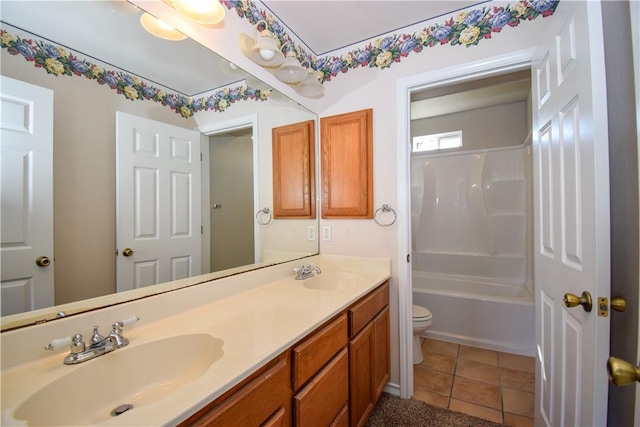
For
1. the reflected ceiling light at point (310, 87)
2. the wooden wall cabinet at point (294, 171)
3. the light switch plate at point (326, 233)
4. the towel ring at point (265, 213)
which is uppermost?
the reflected ceiling light at point (310, 87)

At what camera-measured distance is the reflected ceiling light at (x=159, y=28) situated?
3.29 feet

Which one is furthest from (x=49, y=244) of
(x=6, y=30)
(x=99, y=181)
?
(x=6, y=30)

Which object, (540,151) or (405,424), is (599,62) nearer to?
(540,151)

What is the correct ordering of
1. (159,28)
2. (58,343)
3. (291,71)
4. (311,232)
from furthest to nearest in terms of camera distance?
(311,232) → (291,71) → (159,28) → (58,343)

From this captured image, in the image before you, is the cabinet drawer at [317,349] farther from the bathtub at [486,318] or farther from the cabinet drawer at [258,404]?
the bathtub at [486,318]

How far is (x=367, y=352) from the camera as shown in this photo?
4.63ft

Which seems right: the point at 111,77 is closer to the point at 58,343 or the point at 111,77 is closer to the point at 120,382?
the point at 58,343

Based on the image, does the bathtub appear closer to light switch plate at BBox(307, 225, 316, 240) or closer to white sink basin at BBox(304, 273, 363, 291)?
white sink basin at BBox(304, 273, 363, 291)

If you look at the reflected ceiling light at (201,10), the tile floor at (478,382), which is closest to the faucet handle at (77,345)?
the reflected ceiling light at (201,10)

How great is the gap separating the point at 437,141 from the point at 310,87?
226 cm

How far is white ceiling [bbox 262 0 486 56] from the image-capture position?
1493mm

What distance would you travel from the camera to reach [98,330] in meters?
0.79

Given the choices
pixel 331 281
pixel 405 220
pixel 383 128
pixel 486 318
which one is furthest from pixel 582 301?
pixel 486 318

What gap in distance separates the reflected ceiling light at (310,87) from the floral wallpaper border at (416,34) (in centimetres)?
28
